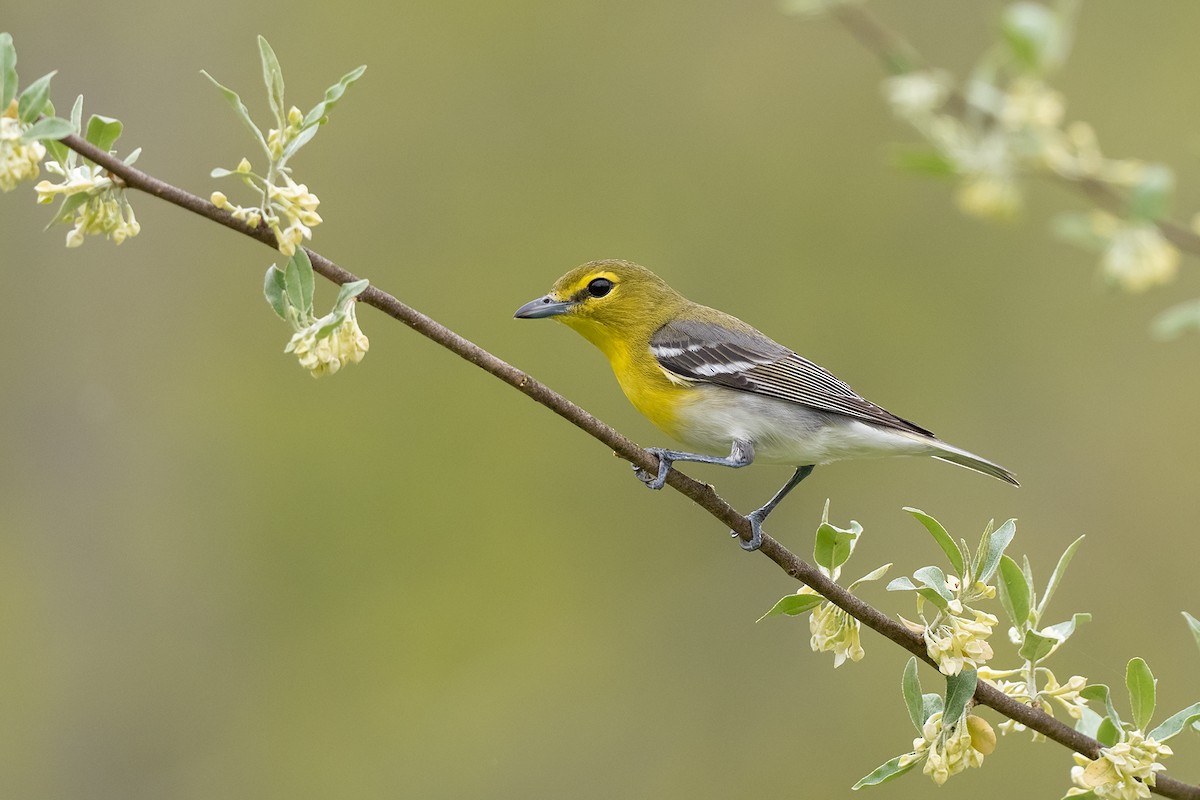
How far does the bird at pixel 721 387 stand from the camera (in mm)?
4090

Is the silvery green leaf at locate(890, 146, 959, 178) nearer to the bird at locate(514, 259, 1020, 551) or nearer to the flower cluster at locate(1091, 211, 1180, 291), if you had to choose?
the flower cluster at locate(1091, 211, 1180, 291)

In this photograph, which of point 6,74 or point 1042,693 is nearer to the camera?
point 6,74

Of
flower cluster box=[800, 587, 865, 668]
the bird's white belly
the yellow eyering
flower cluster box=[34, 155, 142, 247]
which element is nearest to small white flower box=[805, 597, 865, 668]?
flower cluster box=[800, 587, 865, 668]

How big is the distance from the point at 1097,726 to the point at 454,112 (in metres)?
7.90

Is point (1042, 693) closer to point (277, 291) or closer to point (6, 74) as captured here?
point (277, 291)

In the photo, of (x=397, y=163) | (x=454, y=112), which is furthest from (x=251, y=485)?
(x=454, y=112)

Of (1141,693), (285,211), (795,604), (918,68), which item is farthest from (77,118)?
(1141,693)

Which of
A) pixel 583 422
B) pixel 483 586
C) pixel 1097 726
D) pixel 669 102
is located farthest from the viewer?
pixel 669 102

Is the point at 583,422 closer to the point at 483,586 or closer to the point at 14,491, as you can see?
the point at 483,586

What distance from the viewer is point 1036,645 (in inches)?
81.9

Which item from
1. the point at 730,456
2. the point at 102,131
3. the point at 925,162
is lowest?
the point at 102,131

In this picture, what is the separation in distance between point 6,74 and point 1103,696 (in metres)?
2.05

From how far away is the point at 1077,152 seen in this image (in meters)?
2.53

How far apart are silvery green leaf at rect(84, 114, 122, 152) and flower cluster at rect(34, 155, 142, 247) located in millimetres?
48
